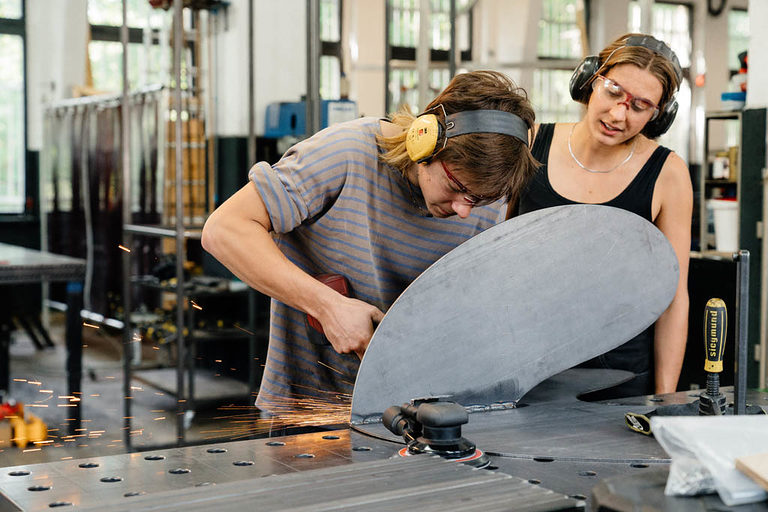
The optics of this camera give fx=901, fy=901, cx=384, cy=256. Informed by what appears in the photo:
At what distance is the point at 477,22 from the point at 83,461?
691 centimetres

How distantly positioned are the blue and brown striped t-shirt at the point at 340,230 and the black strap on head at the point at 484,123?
0.18 metres

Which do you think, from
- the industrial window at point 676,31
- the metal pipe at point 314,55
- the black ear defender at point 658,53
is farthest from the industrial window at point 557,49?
the black ear defender at point 658,53

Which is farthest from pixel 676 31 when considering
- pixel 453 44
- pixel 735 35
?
pixel 453 44

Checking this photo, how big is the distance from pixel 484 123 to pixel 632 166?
0.67m

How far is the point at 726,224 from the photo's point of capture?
14.2ft

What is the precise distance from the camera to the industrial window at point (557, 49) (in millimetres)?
7945

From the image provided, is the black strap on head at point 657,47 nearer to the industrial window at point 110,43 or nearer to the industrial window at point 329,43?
the industrial window at point 329,43

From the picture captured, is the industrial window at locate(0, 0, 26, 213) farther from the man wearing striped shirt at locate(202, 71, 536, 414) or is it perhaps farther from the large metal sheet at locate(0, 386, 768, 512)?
the large metal sheet at locate(0, 386, 768, 512)

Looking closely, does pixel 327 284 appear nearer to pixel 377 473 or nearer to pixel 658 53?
pixel 377 473

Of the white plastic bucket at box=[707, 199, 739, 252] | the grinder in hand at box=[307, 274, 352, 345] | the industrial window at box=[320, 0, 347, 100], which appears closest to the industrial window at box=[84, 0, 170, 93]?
the industrial window at box=[320, 0, 347, 100]

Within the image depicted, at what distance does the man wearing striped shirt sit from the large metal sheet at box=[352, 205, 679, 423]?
0.06m

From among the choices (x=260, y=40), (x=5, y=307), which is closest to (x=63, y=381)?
(x=5, y=307)

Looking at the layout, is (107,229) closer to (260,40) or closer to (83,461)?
(260,40)

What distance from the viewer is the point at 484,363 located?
1.42m
